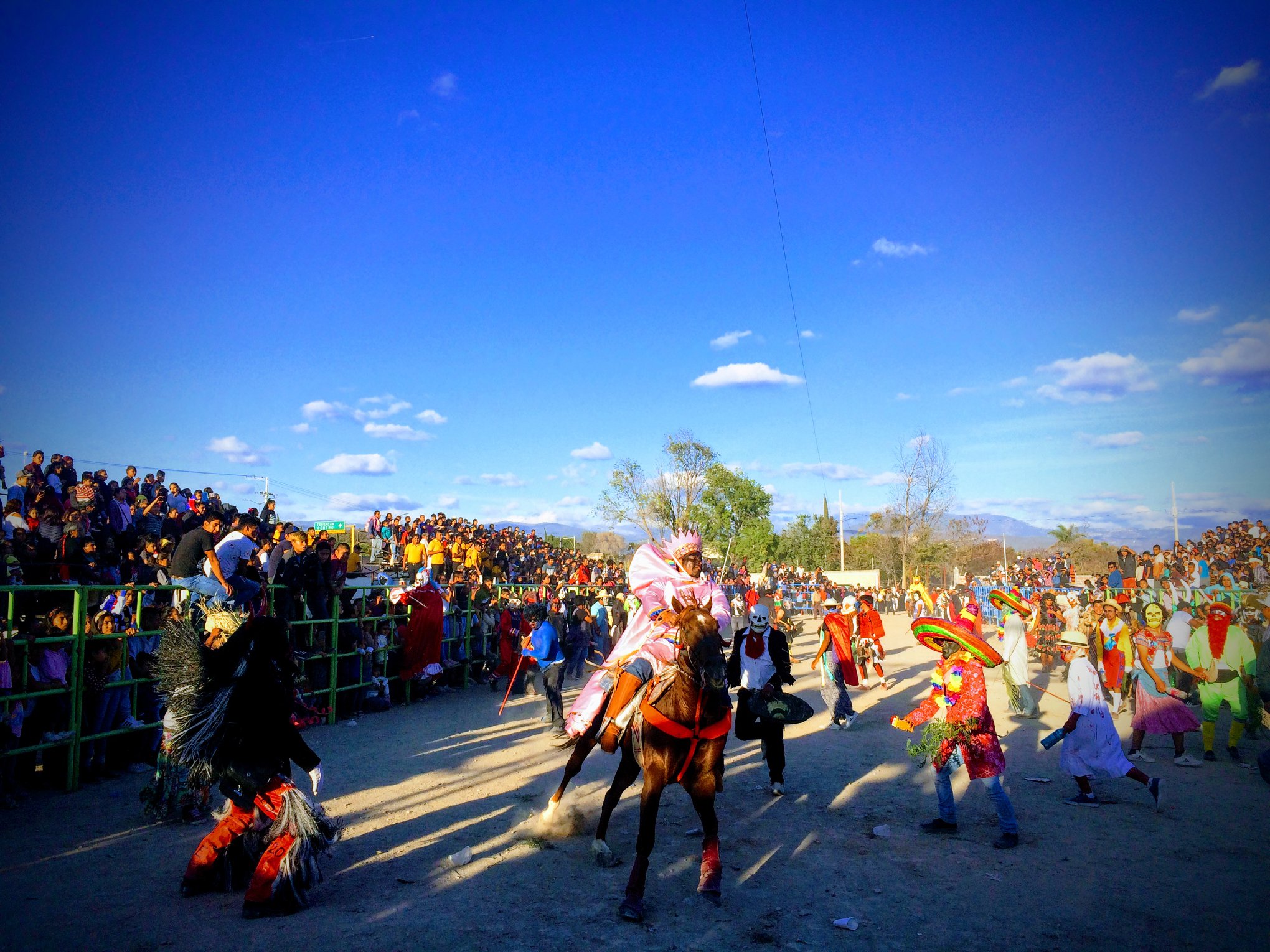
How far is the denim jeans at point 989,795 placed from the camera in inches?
250

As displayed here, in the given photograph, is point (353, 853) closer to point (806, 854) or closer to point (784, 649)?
point (806, 854)

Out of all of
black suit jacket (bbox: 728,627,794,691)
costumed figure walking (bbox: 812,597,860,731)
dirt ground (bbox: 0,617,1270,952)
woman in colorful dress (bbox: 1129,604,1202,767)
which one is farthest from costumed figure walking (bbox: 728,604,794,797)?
woman in colorful dress (bbox: 1129,604,1202,767)

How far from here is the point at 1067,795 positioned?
784 cm

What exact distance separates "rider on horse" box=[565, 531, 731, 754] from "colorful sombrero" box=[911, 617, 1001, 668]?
1833 mm

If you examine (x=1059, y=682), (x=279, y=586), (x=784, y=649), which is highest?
(x=279, y=586)

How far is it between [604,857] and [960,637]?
350 cm

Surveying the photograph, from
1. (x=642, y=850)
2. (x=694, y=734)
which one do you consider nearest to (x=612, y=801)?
(x=642, y=850)

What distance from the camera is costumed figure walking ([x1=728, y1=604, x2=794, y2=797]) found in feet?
23.6

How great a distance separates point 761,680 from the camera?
28.4ft

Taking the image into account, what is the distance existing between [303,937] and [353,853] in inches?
59.3

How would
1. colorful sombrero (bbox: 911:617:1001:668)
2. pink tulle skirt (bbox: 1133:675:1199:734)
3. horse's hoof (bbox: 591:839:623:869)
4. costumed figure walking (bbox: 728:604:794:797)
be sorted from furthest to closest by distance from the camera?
pink tulle skirt (bbox: 1133:675:1199:734) < costumed figure walking (bbox: 728:604:794:797) < colorful sombrero (bbox: 911:617:1001:668) < horse's hoof (bbox: 591:839:623:869)

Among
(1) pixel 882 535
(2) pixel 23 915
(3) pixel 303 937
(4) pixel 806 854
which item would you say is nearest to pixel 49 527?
(2) pixel 23 915

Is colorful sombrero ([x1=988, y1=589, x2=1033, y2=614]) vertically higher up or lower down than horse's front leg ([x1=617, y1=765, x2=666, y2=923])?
higher up

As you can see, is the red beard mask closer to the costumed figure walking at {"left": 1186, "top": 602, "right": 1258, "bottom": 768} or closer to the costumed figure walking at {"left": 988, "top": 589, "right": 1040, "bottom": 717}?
the costumed figure walking at {"left": 1186, "top": 602, "right": 1258, "bottom": 768}
